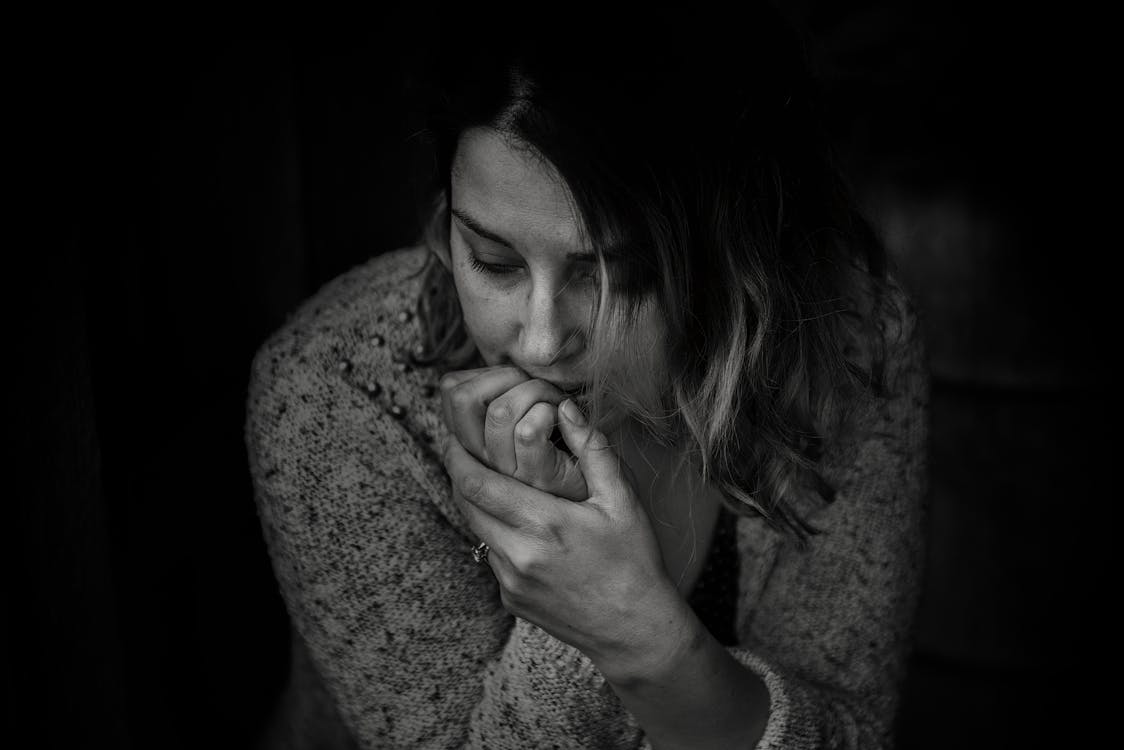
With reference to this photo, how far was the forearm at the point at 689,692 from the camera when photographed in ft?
2.68

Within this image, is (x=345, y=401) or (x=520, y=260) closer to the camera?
(x=520, y=260)

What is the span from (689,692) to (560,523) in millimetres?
204

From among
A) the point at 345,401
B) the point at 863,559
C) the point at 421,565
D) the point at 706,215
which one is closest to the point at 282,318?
the point at 345,401

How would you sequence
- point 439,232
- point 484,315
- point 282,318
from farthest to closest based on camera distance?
point 282,318
point 439,232
point 484,315

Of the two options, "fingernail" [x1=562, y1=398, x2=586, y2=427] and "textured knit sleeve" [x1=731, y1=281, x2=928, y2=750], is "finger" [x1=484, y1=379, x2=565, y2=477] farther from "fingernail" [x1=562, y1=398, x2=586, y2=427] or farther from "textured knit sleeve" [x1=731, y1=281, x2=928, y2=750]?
"textured knit sleeve" [x1=731, y1=281, x2=928, y2=750]

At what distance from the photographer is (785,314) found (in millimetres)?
859

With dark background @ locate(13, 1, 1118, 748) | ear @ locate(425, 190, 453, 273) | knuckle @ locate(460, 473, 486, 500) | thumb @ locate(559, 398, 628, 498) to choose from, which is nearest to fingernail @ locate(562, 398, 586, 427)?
thumb @ locate(559, 398, 628, 498)

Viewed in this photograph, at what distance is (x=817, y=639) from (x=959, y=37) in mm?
1197

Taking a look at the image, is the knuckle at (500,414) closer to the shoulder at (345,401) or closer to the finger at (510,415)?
the finger at (510,415)

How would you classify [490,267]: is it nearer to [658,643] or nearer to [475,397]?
[475,397]

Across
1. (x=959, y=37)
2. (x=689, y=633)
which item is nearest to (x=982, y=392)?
(x=959, y=37)

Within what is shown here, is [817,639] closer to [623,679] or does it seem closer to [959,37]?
[623,679]

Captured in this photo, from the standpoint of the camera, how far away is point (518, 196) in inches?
29.1

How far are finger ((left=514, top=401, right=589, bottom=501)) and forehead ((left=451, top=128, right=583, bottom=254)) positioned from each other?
0.54ft
